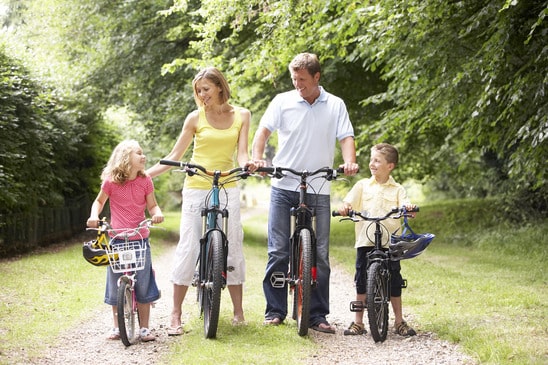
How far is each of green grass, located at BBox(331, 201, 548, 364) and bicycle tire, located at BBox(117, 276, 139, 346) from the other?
7.92 feet

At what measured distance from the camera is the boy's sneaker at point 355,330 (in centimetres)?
635

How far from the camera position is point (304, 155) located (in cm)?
635

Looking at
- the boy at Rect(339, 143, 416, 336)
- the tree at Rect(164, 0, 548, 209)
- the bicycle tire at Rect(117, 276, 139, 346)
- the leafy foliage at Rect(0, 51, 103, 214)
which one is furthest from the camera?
the leafy foliage at Rect(0, 51, 103, 214)

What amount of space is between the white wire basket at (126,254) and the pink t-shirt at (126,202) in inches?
4.5

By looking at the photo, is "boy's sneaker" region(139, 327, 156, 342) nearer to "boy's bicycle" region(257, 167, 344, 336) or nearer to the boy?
"boy's bicycle" region(257, 167, 344, 336)

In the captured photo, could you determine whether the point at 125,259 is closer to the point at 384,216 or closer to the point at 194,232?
the point at 194,232

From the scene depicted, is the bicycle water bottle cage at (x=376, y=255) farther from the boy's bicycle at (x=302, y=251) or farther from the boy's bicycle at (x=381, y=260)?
the boy's bicycle at (x=302, y=251)

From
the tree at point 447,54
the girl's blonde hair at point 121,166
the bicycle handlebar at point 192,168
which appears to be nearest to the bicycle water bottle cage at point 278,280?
the bicycle handlebar at point 192,168

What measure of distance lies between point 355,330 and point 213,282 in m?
1.33

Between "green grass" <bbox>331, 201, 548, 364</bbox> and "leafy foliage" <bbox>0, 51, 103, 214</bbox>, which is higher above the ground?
"leafy foliage" <bbox>0, 51, 103, 214</bbox>

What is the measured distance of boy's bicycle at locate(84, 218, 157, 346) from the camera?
5766 millimetres

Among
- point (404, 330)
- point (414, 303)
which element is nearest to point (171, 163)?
point (404, 330)

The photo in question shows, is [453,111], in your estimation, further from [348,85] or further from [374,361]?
[374,361]

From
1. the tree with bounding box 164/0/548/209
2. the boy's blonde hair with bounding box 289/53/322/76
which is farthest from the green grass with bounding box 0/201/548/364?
the boy's blonde hair with bounding box 289/53/322/76
